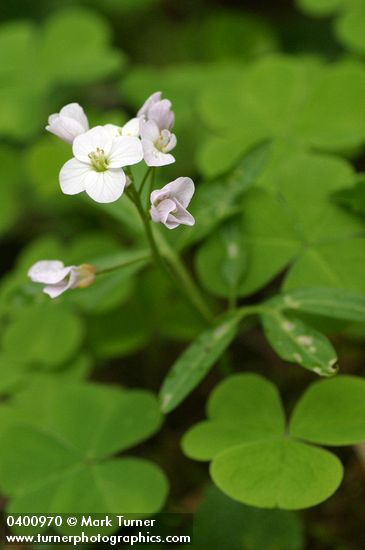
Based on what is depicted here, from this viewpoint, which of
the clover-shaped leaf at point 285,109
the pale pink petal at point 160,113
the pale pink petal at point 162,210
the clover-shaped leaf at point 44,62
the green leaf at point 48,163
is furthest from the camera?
the clover-shaped leaf at point 44,62

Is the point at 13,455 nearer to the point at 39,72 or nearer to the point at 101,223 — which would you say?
the point at 101,223

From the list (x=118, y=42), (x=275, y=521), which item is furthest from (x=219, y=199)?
(x=118, y=42)

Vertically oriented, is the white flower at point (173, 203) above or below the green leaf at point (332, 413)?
above

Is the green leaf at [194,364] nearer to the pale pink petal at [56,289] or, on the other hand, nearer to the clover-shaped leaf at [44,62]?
the pale pink petal at [56,289]

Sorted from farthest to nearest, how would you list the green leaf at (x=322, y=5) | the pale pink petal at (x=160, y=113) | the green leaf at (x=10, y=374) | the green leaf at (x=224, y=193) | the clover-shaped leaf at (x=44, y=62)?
1. the clover-shaped leaf at (x=44, y=62)
2. the green leaf at (x=322, y=5)
3. the green leaf at (x=10, y=374)
4. the green leaf at (x=224, y=193)
5. the pale pink petal at (x=160, y=113)

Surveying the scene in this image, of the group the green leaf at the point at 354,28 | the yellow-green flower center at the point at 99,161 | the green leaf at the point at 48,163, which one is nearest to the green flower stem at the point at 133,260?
the yellow-green flower center at the point at 99,161

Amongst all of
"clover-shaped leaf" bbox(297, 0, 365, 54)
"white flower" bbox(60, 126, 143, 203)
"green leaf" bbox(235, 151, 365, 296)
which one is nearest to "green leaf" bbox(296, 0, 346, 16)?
"clover-shaped leaf" bbox(297, 0, 365, 54)

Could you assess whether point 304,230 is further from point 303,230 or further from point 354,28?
point 354,28
